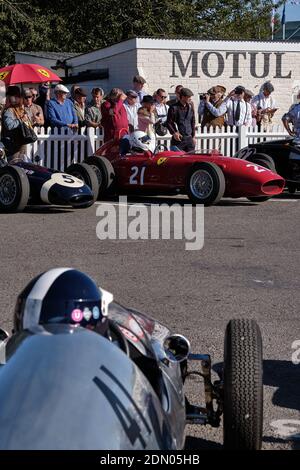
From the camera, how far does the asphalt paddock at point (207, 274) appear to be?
241 inches

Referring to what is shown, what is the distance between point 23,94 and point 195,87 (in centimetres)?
1062

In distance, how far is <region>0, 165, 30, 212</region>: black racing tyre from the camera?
13344 mm

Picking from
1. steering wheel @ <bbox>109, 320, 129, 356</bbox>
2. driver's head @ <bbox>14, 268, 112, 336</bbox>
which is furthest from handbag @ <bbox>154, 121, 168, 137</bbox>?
driver's head @ <bbox>14, 268, 112, 336</bbox>

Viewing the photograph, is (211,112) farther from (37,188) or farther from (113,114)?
(37,188)

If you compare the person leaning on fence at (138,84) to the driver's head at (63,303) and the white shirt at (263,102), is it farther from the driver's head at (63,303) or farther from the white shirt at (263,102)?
the driver's head at (63,303)

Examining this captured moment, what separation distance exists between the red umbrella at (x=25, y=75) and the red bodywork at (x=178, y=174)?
4553 millimetres

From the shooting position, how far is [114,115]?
16.8 m

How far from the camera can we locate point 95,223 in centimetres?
1268

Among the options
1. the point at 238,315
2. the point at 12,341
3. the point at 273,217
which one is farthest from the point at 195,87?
the point at 12,341

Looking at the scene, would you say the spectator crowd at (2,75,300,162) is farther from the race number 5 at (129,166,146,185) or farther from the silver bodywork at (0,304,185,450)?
the silver bodywork at (0,304,185,450)

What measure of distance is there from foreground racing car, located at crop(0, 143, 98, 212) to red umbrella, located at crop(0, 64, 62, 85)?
5528mm

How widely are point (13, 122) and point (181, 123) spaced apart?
340 cm

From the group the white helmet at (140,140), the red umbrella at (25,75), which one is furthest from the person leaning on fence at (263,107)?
the white helmet at (140,140)

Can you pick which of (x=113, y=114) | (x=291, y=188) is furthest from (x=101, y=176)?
(x=291, y=188)
